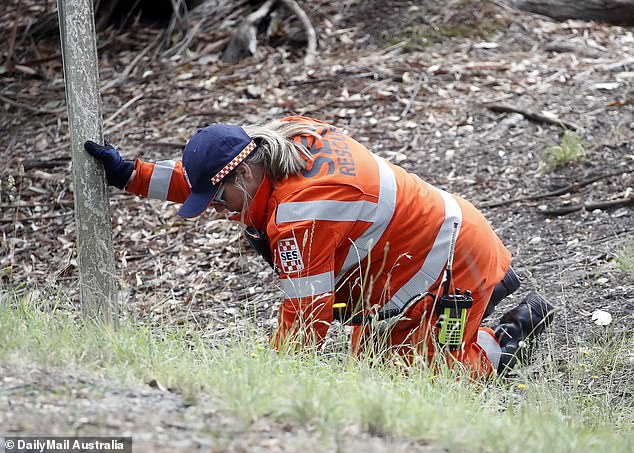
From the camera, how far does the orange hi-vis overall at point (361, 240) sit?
10.9 feet

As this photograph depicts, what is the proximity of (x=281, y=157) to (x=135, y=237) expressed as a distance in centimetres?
281

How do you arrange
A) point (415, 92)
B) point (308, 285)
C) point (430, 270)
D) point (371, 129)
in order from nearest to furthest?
point (308, 285) < point (430, 270) < point (371, 129) < point (415, 92)

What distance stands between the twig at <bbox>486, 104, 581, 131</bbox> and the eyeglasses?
3943 millimetres

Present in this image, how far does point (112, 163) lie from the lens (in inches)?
142

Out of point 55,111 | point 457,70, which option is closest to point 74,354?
point 55,111

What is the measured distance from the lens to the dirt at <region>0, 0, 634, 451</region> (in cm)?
506

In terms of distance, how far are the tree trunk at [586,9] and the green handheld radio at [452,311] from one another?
135 centimetres

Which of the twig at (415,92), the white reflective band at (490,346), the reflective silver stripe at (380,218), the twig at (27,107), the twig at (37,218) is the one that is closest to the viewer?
the reflective silver stripe at (380,218)

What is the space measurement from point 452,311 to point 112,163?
62.4 inches

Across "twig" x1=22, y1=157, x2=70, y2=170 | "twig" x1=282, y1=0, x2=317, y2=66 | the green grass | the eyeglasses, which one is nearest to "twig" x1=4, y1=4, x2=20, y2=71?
"twig" x1=22, y1=157, x2=70, y2=170

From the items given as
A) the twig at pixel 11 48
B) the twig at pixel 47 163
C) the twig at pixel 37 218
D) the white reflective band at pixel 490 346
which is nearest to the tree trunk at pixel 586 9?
the white reflective band at pixel 490 346

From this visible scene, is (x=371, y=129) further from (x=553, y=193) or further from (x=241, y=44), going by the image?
(x=241, y=44)

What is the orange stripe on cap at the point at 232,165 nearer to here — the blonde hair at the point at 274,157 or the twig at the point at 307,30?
the blonde hair at the point at 274,157

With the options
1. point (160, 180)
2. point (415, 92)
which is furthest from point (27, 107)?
point (160, 180)
